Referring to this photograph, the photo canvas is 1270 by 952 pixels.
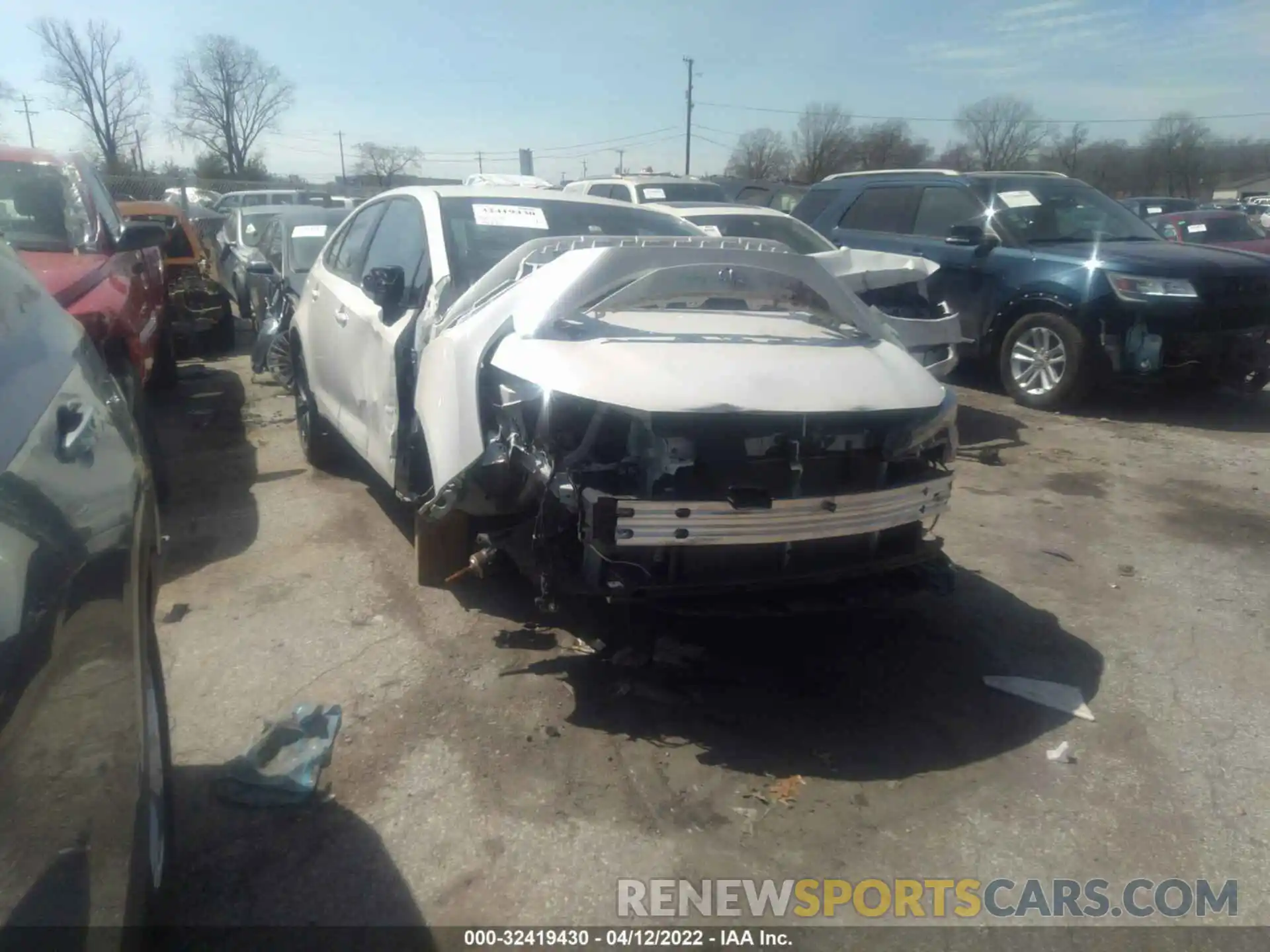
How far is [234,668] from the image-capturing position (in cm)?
371

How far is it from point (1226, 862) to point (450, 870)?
7.09ft

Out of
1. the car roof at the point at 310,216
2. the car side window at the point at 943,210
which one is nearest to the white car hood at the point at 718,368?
the car side window at the point at 943,210

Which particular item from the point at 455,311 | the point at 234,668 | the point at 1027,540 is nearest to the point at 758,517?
the point at 455,311

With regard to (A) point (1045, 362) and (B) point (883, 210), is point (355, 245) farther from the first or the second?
(B) point (883, 210)

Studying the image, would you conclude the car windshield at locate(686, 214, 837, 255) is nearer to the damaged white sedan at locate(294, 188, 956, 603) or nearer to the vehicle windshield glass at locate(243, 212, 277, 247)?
the damaged white sedan at locate(294, 188, 956, 603)

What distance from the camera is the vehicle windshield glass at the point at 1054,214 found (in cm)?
855

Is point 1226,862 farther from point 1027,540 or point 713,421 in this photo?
point 1027,540

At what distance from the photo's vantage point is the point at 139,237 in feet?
19.0

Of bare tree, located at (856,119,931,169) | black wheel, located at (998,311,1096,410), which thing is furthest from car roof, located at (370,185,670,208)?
bare tree, located at (856,119,931,169)

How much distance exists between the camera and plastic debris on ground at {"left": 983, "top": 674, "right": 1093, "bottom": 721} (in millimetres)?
3527

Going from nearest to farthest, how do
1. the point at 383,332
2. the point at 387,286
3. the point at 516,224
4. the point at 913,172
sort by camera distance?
the point at 387,286 → the point at 383,332 → the point at 516,224 → the point at 913,172

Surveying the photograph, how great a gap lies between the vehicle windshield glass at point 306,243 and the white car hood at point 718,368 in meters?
5.42

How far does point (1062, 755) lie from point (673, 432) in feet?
5.49

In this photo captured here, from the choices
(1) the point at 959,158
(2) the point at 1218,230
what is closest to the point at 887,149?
(1) the point at 959,158
